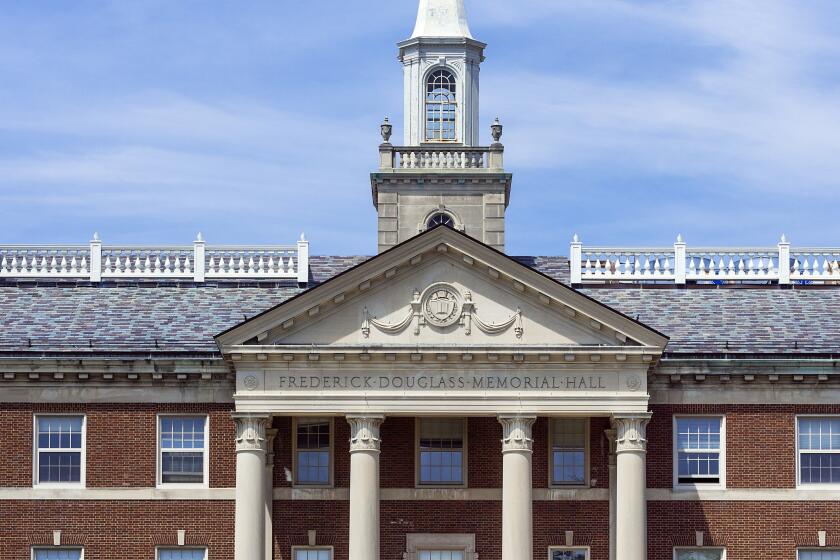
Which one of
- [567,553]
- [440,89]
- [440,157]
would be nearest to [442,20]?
[440,89]

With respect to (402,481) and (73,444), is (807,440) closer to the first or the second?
(402,481)

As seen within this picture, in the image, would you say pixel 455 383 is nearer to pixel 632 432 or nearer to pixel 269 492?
pixel 632 432

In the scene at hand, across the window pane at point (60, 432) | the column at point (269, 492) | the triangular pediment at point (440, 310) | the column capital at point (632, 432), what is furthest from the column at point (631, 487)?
the window pane at point (60, 432)

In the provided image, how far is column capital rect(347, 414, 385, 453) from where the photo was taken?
194ft

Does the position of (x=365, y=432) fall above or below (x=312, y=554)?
above

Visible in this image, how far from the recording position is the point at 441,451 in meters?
61.6

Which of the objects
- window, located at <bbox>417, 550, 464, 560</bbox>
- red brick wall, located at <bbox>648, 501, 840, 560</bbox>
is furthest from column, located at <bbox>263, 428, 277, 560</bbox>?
red brick wall, located at <bbox>648, 501, 840, 560</bbox>

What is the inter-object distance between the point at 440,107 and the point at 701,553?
58.4ft

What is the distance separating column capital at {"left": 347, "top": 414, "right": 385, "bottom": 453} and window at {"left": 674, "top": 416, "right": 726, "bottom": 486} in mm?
8401

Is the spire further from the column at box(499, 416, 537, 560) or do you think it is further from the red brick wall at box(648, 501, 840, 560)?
the red brick wall at box(648, 501, 840, 560)

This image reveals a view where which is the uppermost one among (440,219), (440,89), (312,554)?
(440,89)

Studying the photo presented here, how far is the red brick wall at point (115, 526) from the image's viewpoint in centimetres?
6047

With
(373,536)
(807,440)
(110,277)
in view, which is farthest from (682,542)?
(110,277)

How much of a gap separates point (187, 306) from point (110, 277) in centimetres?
299
